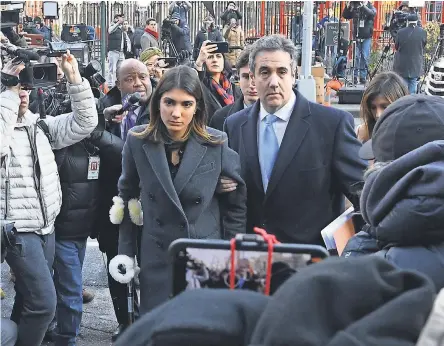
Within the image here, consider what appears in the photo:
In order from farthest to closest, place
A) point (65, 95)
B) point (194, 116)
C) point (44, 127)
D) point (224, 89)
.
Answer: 1. point (65, 95)
2. point (224, 89)
3. point (44, 127)
4. point (194, 116)

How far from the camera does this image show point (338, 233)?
121 inches

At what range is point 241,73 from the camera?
18.4ft

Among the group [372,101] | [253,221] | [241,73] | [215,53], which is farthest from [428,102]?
[215,53]

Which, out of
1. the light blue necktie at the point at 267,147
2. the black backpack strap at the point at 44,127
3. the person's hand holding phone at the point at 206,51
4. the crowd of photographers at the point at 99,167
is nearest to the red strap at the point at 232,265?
the crowd of photographers at the point at 99,167

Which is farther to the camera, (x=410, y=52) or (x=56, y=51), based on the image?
(x=410, y=52)

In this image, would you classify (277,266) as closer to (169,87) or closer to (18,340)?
(169,87)

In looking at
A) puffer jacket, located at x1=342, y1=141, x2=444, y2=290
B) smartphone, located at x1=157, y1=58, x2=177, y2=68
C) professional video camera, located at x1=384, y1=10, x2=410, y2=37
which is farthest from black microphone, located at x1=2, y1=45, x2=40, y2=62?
professional video camera, located at x1=384, y1=10, x2=410, y2=37

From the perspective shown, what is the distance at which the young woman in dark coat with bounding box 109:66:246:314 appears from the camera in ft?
12.3

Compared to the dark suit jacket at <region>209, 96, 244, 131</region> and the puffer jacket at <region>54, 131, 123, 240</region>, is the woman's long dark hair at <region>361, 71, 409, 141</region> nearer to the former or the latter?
the dark suit jacket at <region>209, 96, 244, 131</region>

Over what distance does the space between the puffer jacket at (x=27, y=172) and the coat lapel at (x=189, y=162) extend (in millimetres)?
926

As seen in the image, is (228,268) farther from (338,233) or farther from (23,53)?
(23,53)

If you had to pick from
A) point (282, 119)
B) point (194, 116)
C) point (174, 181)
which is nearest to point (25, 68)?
point (194, 116)

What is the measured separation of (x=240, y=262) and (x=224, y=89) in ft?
16.1

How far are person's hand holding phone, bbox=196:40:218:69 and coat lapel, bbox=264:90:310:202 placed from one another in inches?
84.0
